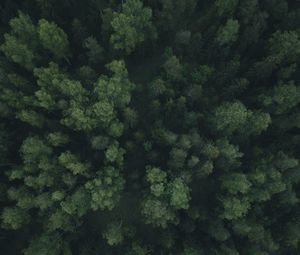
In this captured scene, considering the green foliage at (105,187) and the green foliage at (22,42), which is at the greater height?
the green foliage at (22,42)

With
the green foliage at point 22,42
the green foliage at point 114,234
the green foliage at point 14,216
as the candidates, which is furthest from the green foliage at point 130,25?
the green foliage at point 14,216

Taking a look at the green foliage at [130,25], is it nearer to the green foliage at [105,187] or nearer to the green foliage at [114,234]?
the green foliage at [105,187]

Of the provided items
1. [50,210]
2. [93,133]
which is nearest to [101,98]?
[93,133]

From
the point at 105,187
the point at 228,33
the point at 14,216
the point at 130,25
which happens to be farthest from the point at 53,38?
the point at 14,216

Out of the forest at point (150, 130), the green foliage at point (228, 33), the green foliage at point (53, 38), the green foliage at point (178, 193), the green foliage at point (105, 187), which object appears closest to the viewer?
the green foliage at point (178, 193)

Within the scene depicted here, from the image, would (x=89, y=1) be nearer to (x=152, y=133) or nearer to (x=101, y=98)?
(x=101, y=98)

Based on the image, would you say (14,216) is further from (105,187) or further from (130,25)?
(130,25)

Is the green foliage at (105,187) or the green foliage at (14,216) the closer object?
the green foliage at (105,187)

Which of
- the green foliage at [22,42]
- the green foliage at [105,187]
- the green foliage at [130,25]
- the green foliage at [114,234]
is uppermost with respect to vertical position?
the green foliage at [130,25]

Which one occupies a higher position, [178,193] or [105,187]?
[178,193]
